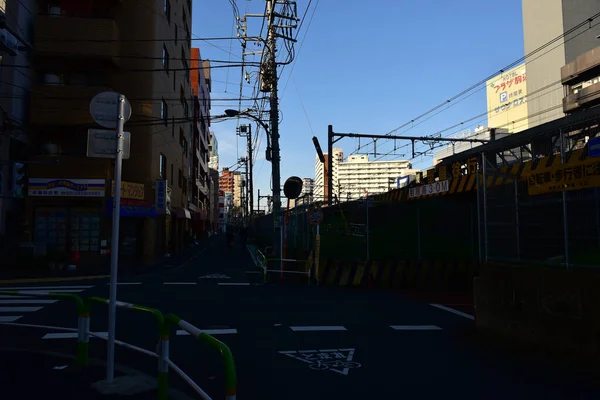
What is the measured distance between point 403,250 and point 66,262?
16.2 m

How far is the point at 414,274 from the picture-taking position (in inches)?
587

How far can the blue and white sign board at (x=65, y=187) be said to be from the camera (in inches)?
886

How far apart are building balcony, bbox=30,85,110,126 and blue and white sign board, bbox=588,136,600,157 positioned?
881 inches

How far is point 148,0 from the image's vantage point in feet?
84.1

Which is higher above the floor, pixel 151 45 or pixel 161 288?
pixel 151 45

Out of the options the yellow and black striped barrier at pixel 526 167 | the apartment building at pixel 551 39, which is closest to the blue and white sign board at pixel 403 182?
the apartment building at pixel 551 39

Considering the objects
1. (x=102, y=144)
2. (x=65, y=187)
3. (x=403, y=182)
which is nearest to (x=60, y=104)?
(x=65, y=187)

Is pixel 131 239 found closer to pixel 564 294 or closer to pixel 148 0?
pixel 148 0

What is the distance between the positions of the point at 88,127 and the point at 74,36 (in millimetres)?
4670

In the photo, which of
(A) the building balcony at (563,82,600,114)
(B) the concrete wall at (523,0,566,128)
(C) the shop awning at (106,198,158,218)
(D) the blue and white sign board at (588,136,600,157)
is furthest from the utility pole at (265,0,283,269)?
(B) the concrete wall at (523,0,566,128)

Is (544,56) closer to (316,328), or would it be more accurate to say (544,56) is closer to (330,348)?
(316,328)

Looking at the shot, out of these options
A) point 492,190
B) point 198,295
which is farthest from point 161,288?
point 492,190

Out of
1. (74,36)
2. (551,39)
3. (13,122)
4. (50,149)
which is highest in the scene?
(551,39)

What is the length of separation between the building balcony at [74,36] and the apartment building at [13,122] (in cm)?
84
